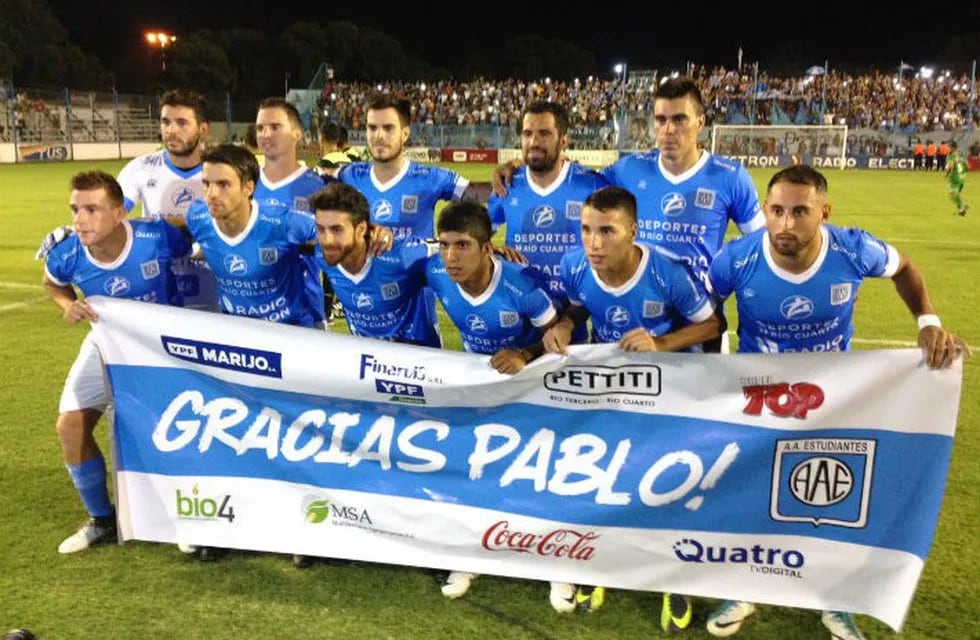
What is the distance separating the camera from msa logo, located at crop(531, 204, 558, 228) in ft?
15.8

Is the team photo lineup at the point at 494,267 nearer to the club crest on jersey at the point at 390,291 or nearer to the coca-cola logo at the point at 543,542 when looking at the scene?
the club crest on jersey at the point at 390,291

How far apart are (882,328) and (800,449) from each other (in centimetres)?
548

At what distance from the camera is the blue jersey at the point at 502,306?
13.3 ft

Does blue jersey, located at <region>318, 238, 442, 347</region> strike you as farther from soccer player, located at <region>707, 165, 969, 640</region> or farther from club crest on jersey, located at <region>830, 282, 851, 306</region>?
club crest on jersey, located at <region>830, 282, 851, 306</region>

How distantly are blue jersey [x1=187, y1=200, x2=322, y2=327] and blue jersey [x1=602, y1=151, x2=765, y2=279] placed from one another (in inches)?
70.4

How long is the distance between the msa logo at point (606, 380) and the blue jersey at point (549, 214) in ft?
4.21

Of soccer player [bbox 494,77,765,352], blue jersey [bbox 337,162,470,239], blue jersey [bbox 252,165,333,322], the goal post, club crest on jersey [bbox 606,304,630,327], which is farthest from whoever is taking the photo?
the goal post

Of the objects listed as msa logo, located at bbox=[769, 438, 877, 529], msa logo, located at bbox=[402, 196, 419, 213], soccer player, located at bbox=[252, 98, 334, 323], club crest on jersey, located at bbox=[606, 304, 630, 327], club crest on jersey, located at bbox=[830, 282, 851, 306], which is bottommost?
msa logo, located at bbox=[769, 438, 877, 529]

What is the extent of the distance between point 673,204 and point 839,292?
46.6 inches

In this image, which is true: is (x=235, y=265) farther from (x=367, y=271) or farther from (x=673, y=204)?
(x=673, y=204)

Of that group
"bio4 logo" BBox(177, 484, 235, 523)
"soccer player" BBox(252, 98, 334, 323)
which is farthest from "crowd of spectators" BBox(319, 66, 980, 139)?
"bio4 logo" BBox(177, 484, 235, 523)

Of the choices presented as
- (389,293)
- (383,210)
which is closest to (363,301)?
(389,293)

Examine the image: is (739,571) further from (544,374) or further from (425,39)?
(425,39)

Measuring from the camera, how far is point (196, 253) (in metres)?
4.60
